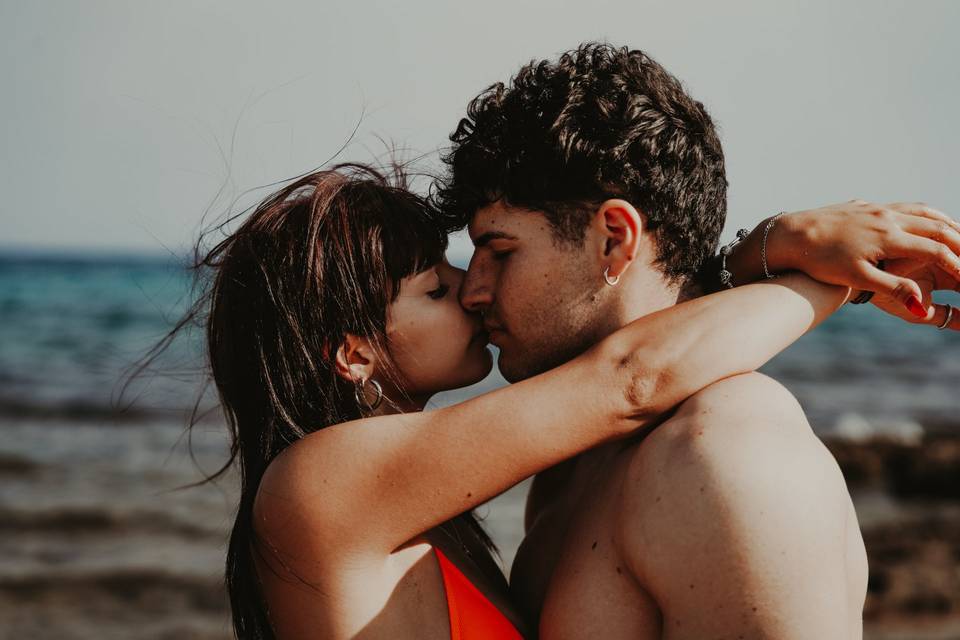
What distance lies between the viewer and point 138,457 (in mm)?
10484

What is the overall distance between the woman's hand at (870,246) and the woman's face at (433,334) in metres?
0.87

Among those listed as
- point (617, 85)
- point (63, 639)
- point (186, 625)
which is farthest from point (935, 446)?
point (617, 85)

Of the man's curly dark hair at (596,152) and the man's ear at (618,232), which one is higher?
the man's curly dark hair at (596,152)

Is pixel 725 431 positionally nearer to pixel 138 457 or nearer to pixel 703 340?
pixel 703 340

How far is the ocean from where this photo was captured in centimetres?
698

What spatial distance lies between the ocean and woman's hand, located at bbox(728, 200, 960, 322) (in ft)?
5.92

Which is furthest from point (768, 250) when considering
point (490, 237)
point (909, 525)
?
point (909, 525)

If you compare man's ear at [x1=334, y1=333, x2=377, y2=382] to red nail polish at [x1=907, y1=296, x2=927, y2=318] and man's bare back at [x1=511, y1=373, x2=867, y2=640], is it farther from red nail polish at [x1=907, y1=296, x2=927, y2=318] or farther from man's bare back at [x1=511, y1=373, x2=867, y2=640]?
red nail polish at [x1=907, y1=296, x2=927, y2=318]

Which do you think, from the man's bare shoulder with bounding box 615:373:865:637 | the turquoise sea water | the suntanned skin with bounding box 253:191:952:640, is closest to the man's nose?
the suntanned skin with bounding box 253:191:952:640

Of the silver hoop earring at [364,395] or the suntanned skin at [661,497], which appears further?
the silver hoop earring at [364,395]

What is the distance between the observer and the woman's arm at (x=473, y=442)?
228 centimetres

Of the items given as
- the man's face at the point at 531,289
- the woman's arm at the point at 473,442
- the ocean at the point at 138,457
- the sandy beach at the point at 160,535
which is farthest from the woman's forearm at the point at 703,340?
the sandy beach at the point at 160,535

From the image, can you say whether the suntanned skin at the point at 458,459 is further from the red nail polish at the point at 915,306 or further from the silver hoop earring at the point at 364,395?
the silver hoop earring at the point at 364,395

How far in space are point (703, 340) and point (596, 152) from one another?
0.68 m
